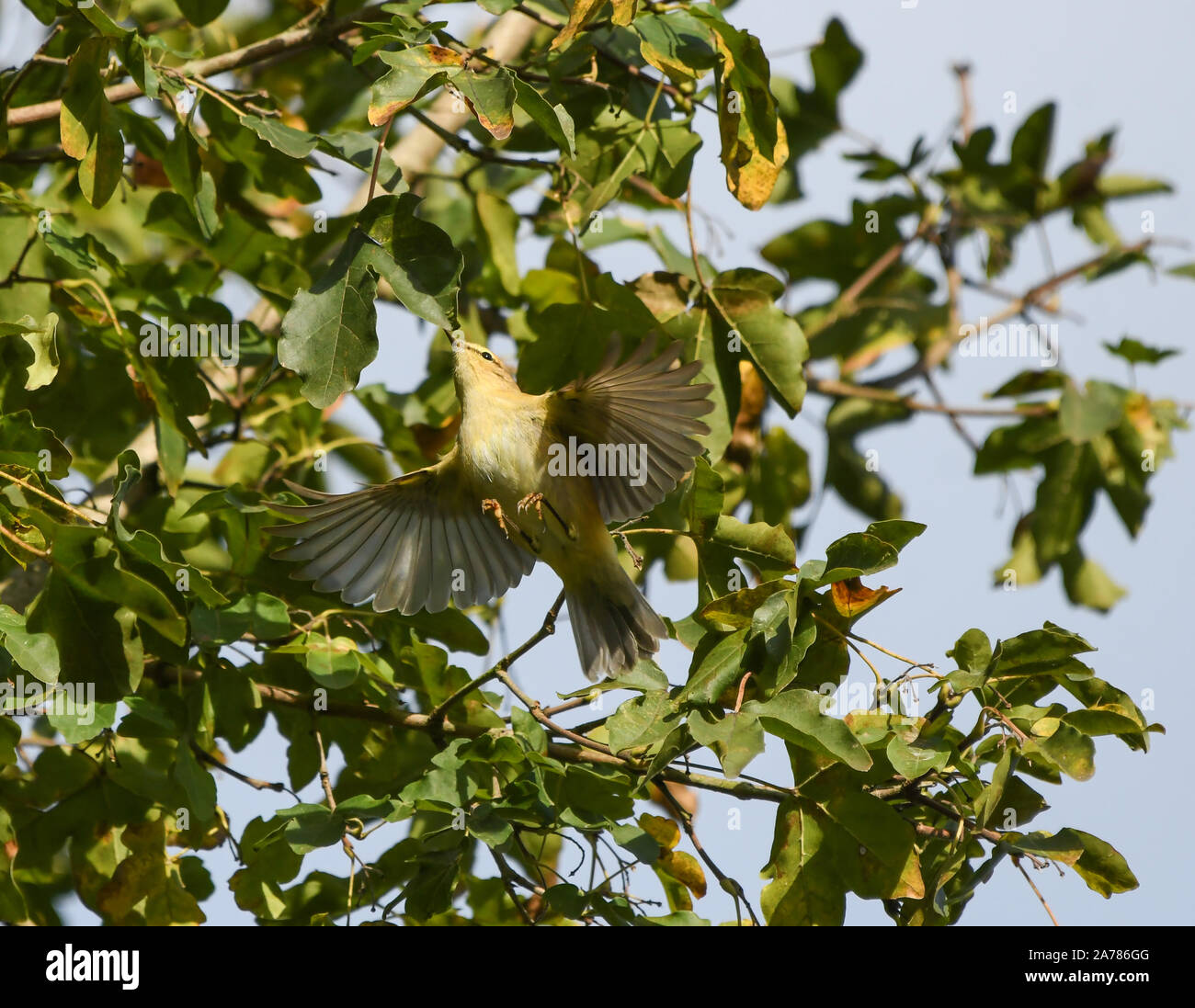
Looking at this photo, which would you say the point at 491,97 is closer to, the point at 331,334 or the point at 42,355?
the point at 331,334

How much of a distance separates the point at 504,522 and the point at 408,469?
772 mm

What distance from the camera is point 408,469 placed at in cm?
400

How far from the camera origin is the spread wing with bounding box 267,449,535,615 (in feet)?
10.8

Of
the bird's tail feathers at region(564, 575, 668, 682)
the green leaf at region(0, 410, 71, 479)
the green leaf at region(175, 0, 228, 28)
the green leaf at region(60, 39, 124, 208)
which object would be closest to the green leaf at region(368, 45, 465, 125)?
the green leaf at region(60, 39, 124, 208)

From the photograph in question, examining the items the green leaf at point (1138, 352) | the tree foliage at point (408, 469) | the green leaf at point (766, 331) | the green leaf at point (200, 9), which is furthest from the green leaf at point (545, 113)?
the green leaf at point (1138, 352)

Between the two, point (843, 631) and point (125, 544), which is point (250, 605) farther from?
point (843, 631)

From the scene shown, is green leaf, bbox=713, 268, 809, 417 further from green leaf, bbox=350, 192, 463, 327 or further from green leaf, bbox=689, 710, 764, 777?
green leaf, bbox=689, 710, 764, 777

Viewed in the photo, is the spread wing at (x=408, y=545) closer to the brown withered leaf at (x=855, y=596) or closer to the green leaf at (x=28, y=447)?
the green leaf at (x=28, y=447)

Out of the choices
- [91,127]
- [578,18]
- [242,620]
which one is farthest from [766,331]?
[91,127]

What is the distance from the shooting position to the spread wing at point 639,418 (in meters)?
2.90

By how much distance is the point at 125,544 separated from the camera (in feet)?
8.43

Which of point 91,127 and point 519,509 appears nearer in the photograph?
point 91,127

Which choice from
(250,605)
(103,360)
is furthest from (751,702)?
(103,360)

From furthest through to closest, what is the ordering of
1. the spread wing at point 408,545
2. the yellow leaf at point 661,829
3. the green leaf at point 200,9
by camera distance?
the green leaf at point 200,9
the spread wing at point 408,545
the yellow leaf at point 661,829
